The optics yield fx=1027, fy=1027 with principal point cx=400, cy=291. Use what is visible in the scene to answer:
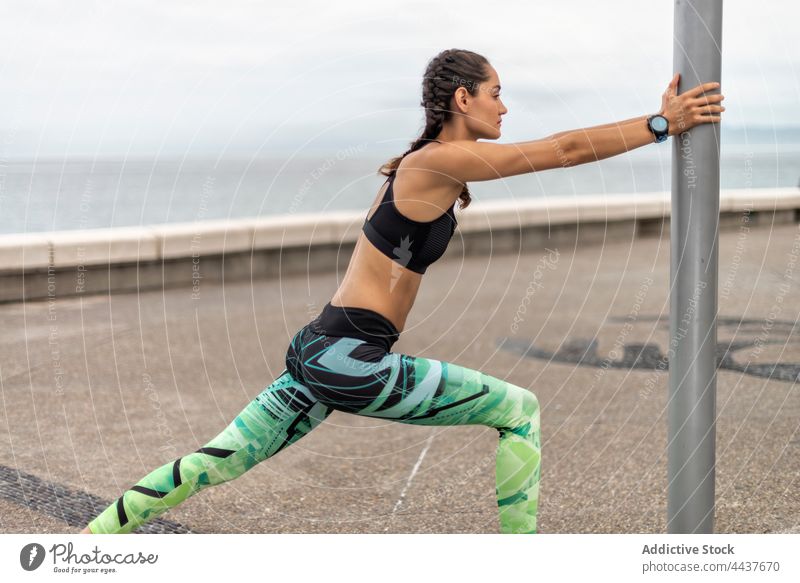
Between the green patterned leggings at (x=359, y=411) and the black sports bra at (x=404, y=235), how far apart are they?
11.7 inches

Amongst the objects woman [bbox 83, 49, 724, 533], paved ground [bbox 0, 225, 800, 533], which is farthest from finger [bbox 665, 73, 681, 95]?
paved ground [bbox 0, 225, 800, 533]

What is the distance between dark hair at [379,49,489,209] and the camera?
3.28m

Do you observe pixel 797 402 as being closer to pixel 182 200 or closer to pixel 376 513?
pixel 376 513

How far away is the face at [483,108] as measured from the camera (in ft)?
10.7

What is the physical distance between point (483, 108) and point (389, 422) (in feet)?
11.6

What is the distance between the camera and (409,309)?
3234 millimetres

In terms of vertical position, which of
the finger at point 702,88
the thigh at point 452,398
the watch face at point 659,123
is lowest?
the thigh at point 452,398

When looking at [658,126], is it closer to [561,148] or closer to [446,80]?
[561,148]

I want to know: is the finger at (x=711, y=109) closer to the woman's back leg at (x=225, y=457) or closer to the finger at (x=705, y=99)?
the finger at (x=705, y=99)

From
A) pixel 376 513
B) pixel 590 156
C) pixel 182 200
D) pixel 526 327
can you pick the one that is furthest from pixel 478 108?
pixel 182 200

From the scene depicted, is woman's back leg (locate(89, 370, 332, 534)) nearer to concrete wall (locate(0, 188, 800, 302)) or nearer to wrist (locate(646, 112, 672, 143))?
wrist (locate(646, 112, 672, 143))
